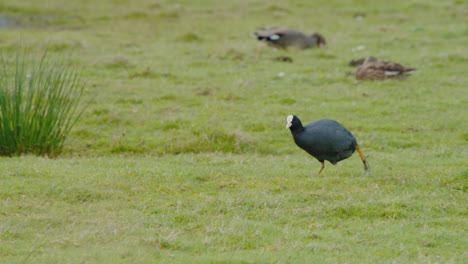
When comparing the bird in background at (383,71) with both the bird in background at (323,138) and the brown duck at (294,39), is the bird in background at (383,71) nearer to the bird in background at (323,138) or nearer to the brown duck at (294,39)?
the brown duck at (294,39)

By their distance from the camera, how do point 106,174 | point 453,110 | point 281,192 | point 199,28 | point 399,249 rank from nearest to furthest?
point 399,249 → point 281,192 → point 106,174 → point 453,110 → point 199,28

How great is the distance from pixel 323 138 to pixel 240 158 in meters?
1.86

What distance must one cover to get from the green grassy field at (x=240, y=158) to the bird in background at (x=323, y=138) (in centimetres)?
35

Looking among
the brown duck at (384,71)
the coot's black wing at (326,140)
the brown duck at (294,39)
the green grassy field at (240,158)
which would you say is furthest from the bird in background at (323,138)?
the brown duck at (294,39)

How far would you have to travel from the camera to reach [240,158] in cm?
981

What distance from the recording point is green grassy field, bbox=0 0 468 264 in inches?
244

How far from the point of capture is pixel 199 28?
2206 centimetres

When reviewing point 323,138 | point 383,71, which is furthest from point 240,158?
point 383,71

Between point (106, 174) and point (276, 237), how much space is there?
2.99 m

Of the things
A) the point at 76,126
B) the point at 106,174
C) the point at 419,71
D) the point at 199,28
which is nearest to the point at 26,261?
the point at 106,174

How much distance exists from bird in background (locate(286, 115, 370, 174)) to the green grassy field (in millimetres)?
349

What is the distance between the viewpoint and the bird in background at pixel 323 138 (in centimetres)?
826

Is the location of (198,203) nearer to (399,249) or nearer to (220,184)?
(220,184)

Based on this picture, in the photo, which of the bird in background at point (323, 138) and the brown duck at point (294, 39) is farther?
the brown duck at point (294, 39)
